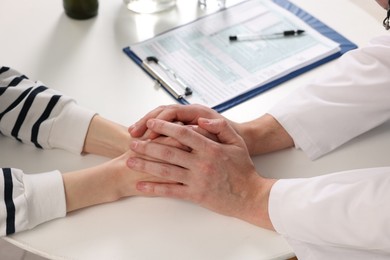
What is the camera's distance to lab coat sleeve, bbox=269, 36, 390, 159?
3.32ft

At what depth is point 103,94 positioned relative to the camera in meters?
1.12

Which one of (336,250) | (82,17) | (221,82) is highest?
(82,17)

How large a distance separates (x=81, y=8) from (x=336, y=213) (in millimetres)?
805

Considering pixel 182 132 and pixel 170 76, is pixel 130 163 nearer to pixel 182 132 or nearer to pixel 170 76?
pixel 182 132

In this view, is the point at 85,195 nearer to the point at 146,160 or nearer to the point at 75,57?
the point at 146,160

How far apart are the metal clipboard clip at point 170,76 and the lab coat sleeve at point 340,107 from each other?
0.64ft

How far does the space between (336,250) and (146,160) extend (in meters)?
0.36

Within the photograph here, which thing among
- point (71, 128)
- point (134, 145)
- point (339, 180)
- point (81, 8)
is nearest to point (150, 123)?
point (134, 145)

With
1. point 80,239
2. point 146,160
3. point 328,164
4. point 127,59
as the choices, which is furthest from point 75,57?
point 328,164

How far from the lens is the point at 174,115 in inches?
39.9

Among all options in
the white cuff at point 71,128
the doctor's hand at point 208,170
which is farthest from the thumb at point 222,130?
the white cuff at point 71,128

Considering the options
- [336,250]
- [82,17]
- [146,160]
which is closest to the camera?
[336,250]

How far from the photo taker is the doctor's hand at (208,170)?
0.90m

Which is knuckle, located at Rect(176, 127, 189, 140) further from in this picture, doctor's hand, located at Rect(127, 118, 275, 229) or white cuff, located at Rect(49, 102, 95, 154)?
white cuff, located at Rect(49, 102, 95, 154)
